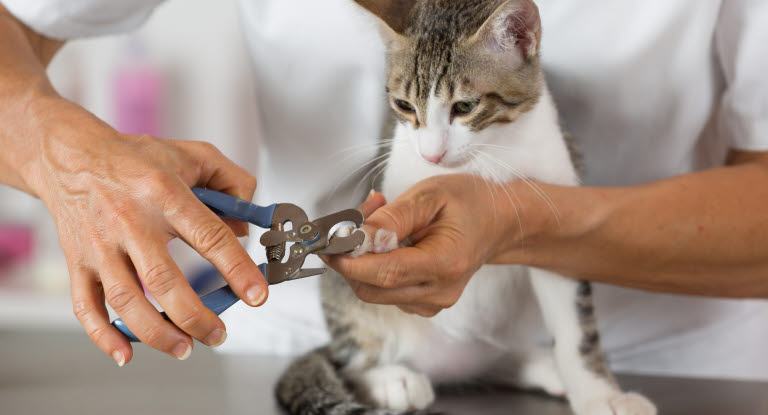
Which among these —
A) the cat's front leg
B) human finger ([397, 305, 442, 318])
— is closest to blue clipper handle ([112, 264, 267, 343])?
human finger ([397, 305, 442, 318])

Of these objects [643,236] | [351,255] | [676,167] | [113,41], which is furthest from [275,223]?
[113,41]

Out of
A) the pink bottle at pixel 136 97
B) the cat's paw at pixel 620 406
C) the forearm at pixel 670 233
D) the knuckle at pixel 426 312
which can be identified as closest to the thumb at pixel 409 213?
the knuckle at pixel 426 312

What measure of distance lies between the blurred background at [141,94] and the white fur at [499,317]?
74 cm

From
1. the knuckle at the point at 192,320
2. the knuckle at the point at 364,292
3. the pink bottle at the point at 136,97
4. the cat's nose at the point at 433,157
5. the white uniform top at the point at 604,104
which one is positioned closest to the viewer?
the knuckle at the point at 192,320

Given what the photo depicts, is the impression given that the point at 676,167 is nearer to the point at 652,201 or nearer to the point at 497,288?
the point at 652,201

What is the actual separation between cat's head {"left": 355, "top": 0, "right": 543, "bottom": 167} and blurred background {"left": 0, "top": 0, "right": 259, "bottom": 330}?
0.74m

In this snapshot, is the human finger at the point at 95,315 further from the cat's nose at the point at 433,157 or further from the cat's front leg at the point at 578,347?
the cat's front leg at the point at 578,347

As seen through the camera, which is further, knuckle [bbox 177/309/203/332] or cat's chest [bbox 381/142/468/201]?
cat's chest [bbox 381/142/468/201]

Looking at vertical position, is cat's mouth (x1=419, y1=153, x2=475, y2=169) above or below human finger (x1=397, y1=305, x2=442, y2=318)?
above

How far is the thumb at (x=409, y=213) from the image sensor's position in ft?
2.14

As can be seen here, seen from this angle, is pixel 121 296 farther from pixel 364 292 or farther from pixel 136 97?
pixel 136 97

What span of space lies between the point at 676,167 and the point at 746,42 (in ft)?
0.65

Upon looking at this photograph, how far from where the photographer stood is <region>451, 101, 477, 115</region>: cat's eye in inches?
31.4

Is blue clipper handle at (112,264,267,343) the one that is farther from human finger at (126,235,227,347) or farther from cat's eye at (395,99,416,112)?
cat's eye at (395,99,416,112)
